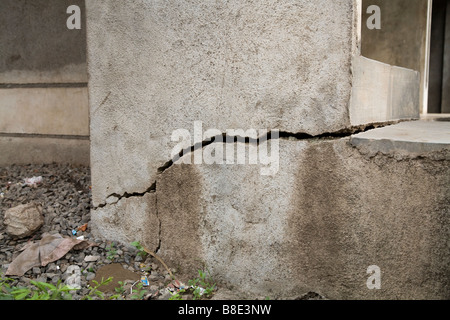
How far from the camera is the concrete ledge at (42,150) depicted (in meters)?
3.47

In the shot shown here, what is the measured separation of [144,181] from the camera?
2.12 metres

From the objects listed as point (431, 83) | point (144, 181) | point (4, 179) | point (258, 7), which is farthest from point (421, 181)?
point (431, 83)

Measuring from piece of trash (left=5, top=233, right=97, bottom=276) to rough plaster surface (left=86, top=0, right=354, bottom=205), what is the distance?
0.29 meters

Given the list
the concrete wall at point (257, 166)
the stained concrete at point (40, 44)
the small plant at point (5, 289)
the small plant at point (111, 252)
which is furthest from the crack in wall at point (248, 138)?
the stained concrete at point (40, 44)

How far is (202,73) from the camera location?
192 centimetres

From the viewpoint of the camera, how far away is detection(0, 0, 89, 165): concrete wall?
3438mm

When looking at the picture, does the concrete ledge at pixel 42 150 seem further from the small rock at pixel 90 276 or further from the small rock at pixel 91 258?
the small rock at pixel 90 276

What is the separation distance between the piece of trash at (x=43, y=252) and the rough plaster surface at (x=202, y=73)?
293mm

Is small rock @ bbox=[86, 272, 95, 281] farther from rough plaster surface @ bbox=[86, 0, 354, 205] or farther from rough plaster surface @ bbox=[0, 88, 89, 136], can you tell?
rough plaster surface @ bbox=[0, 88, 89, 136]

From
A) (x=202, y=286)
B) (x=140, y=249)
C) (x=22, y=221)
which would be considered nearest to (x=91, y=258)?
(x=140, y=249)

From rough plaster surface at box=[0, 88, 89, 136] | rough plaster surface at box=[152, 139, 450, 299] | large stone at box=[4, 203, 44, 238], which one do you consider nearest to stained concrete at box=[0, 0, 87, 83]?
rough plaster surface at box=[0, 88, 89, 136]

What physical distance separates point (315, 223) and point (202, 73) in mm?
942

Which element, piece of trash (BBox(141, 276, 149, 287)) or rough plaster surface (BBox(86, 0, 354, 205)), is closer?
rough plaster surface (BBox(86, 0, 354, 205))
